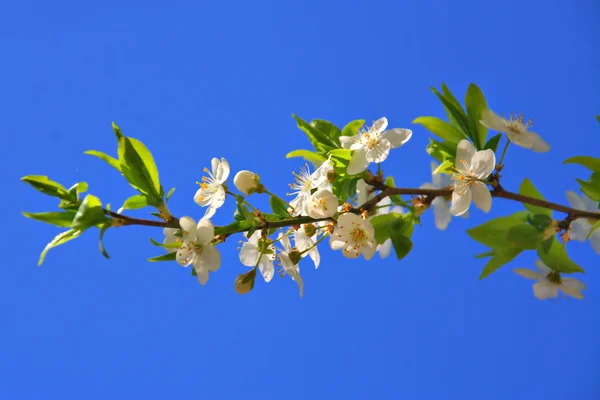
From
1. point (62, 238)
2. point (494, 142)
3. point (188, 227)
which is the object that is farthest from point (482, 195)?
point (62, 238)

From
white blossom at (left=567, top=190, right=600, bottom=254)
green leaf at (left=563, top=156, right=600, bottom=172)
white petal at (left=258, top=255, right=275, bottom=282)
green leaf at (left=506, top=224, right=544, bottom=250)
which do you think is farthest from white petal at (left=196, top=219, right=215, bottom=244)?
white blossom at (left=567, top=190, right=600, bottom=254)

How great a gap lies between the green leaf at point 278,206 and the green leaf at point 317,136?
6.6 inches

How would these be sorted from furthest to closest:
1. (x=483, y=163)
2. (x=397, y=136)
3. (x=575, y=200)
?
(x=575, y=200) → (x=397, y=136) → (x=483, y=163)

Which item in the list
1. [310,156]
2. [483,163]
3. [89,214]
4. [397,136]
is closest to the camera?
[89,214]

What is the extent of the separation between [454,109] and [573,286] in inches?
20.7

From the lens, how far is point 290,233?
1.32 m

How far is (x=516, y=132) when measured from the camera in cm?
127

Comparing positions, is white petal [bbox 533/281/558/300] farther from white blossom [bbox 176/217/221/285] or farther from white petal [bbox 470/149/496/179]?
white blossom [bbox 176/217/221/285]

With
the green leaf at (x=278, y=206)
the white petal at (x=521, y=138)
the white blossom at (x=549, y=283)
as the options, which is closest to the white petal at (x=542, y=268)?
the white blossom at (x=549, y=283)

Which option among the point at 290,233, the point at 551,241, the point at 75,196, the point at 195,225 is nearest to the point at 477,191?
the point at 551,241

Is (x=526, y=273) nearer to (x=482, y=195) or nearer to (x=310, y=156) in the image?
(x=482, y=195)

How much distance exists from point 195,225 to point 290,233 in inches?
10.1

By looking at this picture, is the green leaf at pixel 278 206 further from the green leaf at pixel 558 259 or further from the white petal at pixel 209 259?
the green leaf at pixel 558 259

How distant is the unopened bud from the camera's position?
1280 millimetres
